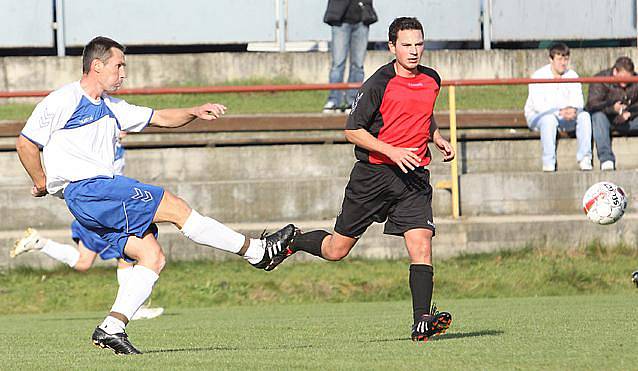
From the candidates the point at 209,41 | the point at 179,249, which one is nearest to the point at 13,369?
the point at 179,249

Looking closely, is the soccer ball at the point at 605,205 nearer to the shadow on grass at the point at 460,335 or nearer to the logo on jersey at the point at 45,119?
the shadow on grass at the point at 460,335

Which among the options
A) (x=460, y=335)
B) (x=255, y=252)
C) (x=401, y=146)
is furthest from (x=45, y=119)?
(x=460, y=335)

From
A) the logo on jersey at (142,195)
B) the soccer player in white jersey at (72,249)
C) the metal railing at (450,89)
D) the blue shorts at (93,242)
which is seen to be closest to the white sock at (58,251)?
the soccer player in white jersey at (72,249)

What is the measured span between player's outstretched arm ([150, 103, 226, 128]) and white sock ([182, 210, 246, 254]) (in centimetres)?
58

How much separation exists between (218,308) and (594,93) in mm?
5467

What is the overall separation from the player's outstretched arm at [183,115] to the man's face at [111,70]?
0.43 metres

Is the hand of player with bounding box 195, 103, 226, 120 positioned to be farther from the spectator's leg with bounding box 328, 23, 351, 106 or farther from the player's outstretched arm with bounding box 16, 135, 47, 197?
the spectator's leg with bounding box 328, 23, 351, 106

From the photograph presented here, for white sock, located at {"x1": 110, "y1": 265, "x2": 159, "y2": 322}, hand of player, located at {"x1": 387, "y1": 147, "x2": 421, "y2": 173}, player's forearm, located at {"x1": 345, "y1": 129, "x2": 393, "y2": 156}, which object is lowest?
white sock, located at {"x1": 110, "y1": 265, "x2": 159, "y2": 322}

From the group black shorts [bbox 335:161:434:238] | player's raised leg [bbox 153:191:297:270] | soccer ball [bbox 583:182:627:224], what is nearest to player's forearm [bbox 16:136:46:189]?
player's raised leg [bbox 153:191:297:270]

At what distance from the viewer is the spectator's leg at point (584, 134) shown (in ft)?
51.0

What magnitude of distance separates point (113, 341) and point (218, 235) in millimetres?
991

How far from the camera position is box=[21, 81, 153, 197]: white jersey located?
24.3 feet

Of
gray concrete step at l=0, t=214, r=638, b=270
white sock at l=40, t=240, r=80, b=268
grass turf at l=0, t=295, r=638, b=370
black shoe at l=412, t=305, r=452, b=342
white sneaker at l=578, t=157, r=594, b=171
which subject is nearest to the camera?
grass turf at l=0, t=295, r=638, b=370

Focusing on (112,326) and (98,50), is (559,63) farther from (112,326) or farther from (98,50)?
(112,326)
